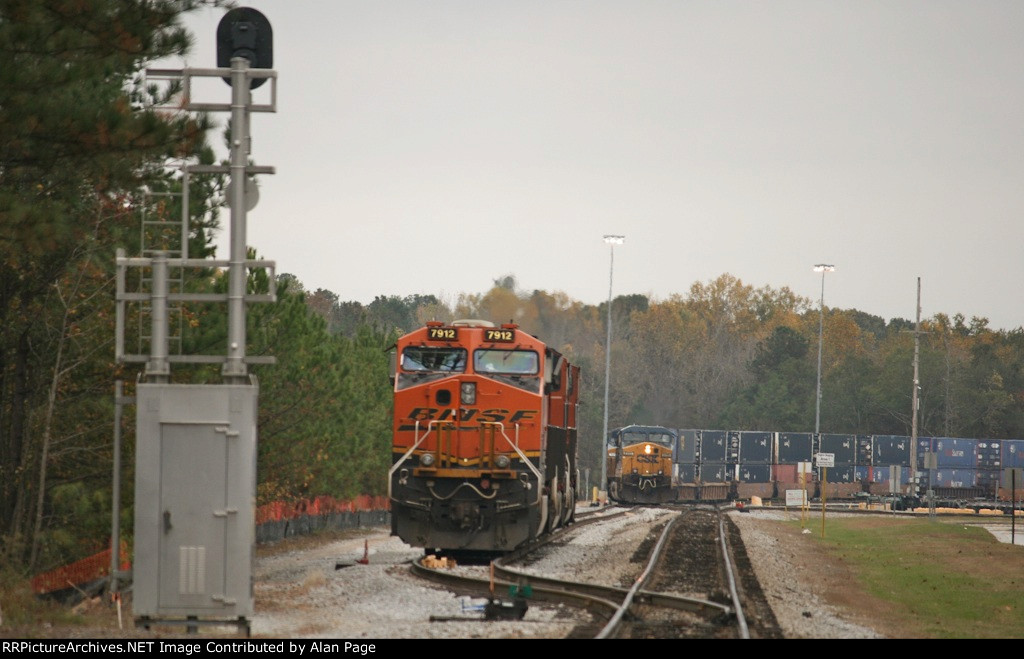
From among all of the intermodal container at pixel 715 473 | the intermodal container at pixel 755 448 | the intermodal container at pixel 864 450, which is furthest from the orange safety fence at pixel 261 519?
the intermodal container at pixel 864 450

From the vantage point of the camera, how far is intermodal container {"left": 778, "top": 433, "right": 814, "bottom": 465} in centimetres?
7019

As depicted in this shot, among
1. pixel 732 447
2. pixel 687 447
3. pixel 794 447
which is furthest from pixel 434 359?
pixel 794 447

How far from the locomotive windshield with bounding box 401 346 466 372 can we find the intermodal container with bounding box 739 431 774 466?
45.9m

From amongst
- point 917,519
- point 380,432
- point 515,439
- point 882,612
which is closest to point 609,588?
point 882,612

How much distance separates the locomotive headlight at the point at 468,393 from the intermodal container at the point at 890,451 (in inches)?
2092

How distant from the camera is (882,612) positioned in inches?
766

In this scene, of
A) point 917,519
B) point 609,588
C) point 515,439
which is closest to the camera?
point 609,588

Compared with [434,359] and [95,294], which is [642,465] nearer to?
[434,359]

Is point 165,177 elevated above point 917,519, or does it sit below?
above

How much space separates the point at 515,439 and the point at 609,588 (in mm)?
6062

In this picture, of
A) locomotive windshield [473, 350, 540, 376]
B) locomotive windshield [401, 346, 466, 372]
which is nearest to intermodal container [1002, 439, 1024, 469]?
locomotive windshield [473, 350, 540, 376]

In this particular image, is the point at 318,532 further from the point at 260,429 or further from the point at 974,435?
the point at 974,435

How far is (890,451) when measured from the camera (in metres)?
73.3

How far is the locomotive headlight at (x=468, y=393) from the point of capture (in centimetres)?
2420
